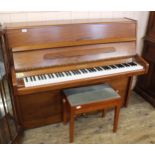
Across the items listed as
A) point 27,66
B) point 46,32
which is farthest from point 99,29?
point 27,66

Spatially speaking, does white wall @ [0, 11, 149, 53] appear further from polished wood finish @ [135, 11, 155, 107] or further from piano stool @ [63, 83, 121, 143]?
piano stool @ [63, 83, 121, 143]

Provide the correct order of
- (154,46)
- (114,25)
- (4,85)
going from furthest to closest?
(154,46), (114,25), (4,85)

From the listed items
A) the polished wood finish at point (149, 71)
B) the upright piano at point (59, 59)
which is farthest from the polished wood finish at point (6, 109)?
the polished wood finish at point (149, 71)

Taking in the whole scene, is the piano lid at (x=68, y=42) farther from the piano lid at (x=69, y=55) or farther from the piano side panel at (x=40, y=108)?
the piano side panel at (x=40, y=108)

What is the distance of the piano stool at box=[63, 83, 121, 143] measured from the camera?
64.6 inches

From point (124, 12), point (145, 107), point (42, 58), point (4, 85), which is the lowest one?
point (145, 107)

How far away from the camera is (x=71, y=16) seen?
200 cm

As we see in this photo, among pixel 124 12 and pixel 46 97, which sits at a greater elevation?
pixel 124 12

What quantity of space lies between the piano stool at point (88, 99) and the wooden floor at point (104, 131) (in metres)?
0.20

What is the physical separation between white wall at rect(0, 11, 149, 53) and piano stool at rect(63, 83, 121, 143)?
2.59ft

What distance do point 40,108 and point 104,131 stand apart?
28.4 inches

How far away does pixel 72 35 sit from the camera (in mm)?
1736

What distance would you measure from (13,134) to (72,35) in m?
1.06
